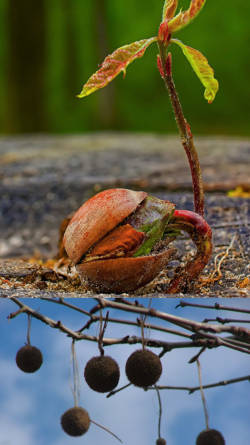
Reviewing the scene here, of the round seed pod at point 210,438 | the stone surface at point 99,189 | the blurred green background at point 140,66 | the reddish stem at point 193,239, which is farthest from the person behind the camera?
the blurred green background at point 140,66

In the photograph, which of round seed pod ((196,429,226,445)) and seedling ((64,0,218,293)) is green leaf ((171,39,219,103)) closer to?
seedling ((64,0,218,293))

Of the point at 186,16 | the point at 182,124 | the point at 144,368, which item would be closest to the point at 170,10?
the point at 186,16

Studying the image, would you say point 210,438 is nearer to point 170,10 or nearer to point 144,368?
point 144,368

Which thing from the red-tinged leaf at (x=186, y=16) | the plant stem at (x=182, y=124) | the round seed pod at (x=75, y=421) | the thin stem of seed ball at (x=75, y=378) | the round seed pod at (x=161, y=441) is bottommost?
the round seed pod at (x=161, y=441)

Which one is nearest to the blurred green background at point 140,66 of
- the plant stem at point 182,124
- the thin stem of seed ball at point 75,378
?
the plant stem at point 182,124

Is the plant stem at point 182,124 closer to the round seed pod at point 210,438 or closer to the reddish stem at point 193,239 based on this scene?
the reddish stem at point 193,239

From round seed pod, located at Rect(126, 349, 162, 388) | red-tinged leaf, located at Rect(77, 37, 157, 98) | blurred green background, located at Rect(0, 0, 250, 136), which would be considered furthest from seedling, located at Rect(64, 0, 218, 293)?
blurred green background, located at Rect(0, 0, 250, 136)
